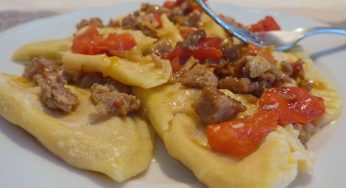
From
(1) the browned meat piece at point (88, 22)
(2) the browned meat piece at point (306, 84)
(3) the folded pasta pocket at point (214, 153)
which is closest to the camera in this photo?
(3) the folded pasta pocket at point (214, 153)

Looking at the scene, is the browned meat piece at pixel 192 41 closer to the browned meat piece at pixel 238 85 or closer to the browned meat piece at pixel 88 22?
the browned meat piece at pixel 238 85

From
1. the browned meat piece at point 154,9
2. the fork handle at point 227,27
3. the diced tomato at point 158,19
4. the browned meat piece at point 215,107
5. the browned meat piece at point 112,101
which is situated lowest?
the browned meat piece at point 154,9

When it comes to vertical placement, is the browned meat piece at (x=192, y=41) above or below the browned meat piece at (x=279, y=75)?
above

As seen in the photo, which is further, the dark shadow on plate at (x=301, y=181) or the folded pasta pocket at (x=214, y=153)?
the dark shadow on plate at (x=301, y=181)

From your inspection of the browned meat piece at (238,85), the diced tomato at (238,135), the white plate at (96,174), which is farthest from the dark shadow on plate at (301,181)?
the browned meat piece at (238,85)

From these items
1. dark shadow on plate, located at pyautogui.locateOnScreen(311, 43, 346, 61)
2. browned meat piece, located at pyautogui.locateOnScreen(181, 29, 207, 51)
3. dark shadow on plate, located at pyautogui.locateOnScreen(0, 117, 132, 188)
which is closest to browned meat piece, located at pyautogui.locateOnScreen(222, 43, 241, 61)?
browned meat piece, located at pyautogui.locateOnScreen(181, 29, 207, 51)

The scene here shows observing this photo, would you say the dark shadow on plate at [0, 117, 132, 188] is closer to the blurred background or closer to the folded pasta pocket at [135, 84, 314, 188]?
the folded pasta pocket at [135, 84, 314, 188]

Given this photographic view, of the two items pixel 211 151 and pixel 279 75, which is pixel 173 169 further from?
pixel 279 75

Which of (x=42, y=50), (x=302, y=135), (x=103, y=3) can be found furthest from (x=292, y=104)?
(x=103, y=3)
